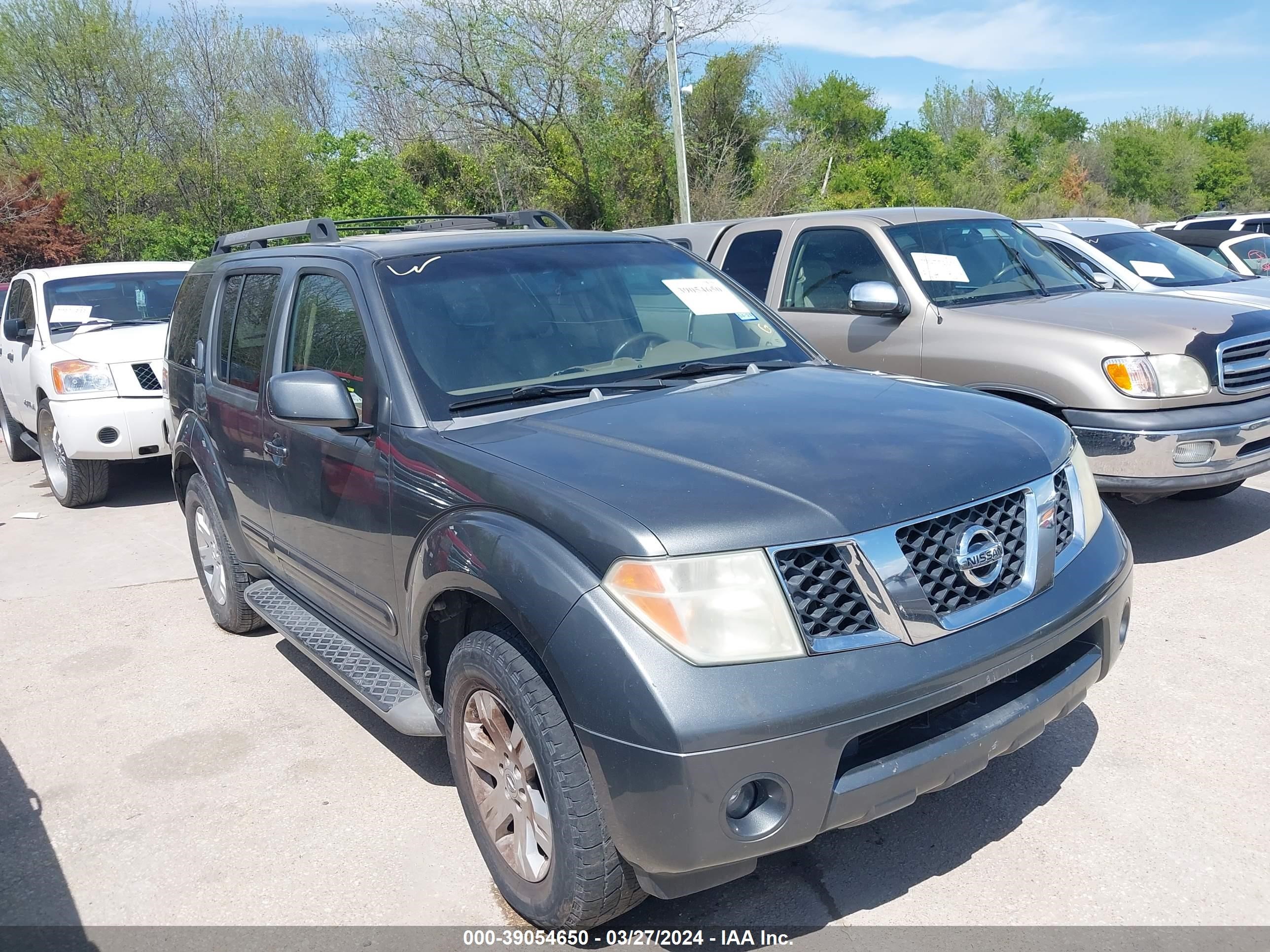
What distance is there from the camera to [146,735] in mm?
4270

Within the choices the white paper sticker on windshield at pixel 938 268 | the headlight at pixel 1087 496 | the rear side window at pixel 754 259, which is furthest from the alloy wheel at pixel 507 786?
the rear side window at pixel 754 259

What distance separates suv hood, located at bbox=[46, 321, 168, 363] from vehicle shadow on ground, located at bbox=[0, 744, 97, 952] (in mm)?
4883

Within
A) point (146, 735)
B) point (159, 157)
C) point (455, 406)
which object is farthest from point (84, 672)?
point (159, 157)

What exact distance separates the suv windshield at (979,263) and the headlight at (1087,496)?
312cm

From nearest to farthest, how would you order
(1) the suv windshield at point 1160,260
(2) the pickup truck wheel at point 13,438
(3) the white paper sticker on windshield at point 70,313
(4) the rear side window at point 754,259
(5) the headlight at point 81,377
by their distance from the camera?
(4) the rear side window at point 754,259 → (5) the headlight at point 81,377 → (1) the suv windshield at point 1160,260 → (3) the white paper sticker on windshield at point 70,313 → (2) the pickup truck wheel at point 13,438

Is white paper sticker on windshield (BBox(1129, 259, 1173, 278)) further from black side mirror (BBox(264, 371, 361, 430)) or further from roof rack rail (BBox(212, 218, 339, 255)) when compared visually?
black side mirror (BBox(264, 371, 361, 430))

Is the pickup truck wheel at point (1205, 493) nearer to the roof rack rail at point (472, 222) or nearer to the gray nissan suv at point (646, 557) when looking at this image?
the gray nissan suv at point (646, 557)

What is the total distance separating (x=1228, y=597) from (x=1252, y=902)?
8.21 ft

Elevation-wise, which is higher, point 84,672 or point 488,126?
point 488,126

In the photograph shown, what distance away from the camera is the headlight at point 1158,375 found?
16.9 feet

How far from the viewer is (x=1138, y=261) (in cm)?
879

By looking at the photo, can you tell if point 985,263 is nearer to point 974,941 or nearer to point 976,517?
point 976,517

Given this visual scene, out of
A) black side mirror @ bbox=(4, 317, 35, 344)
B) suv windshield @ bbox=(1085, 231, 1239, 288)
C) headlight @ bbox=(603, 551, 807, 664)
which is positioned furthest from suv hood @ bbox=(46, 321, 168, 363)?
suv windshield @ bbox=(1085, 231, 1239, 288)

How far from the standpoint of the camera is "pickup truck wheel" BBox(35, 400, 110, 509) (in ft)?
27.0
